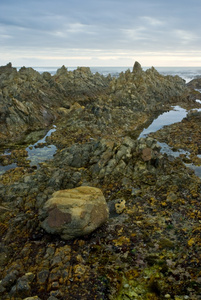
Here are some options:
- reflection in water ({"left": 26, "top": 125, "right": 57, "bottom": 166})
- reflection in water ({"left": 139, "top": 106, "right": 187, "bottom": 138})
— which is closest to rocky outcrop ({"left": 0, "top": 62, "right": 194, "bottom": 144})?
reflection in water ({"left": 139, "top": 106, "right": 187, "bottom": 138})

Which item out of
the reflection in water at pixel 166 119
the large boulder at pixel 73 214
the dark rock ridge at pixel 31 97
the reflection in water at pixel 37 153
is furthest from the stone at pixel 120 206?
the dark rock ridge at pixel 31 97

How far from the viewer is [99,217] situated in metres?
18.3

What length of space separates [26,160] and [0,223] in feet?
56.4

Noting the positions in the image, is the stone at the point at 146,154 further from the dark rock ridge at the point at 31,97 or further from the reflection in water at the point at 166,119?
the dark rock ridge at the point at 31,97

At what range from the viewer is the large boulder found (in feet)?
56.0

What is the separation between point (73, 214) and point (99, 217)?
2432 millimetres

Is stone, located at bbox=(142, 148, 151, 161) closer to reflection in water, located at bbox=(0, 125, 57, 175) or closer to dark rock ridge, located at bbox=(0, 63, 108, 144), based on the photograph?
reflection in water, located at bbox=(0, 125, 57, 175)

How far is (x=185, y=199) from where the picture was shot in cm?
2319

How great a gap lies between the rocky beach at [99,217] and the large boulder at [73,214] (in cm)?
8

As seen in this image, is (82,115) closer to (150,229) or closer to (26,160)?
(26,160)

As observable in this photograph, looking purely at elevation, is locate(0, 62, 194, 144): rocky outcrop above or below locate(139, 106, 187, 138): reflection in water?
above

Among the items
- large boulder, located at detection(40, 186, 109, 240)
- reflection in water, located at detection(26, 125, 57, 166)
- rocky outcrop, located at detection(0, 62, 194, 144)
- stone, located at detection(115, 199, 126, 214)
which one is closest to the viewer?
large boulder, located at detection(40, 186, 109, 240)

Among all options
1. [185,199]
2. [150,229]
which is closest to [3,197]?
[150,229]

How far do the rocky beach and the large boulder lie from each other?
82 millimetres
